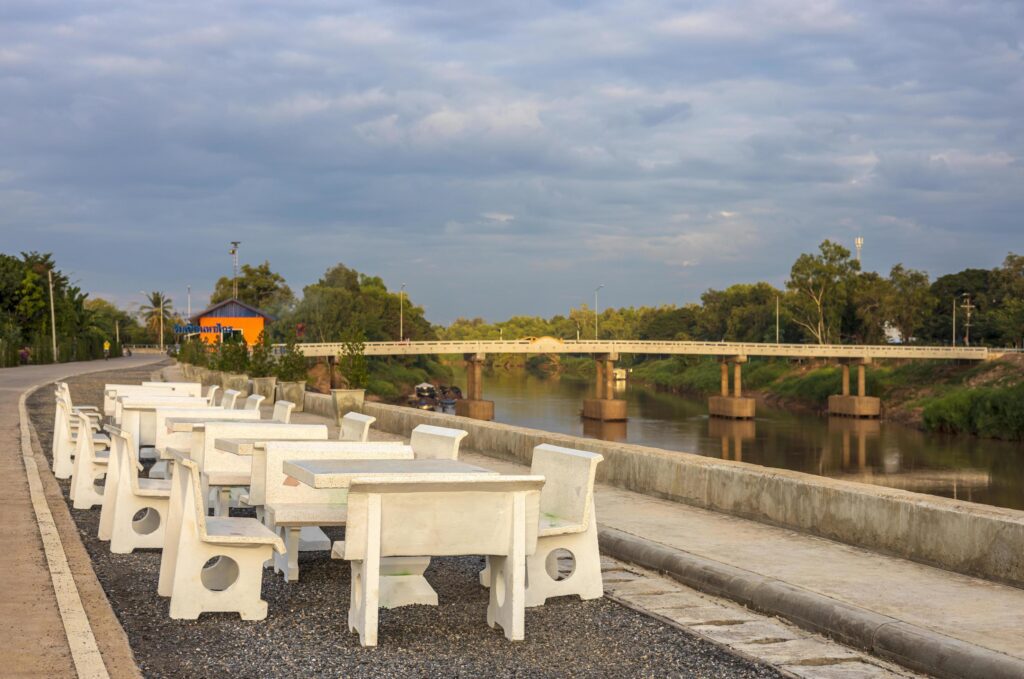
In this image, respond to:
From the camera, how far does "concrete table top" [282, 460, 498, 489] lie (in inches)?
246

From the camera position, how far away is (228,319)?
103312mm

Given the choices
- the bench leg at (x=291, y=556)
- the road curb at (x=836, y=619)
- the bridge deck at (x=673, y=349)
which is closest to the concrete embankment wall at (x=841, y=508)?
the road curb at (x=836, y=619)

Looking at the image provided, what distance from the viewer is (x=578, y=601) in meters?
7.04

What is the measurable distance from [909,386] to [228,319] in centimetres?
6691

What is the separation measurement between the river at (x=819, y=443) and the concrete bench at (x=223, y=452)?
40.2 m

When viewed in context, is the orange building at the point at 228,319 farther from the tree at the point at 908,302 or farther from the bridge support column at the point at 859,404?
the tree at the point at 908,302

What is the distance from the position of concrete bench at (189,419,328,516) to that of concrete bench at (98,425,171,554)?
0.40 meters

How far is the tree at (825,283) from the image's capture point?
131625 mm

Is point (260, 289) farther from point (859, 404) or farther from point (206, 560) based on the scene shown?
point (206, 560)

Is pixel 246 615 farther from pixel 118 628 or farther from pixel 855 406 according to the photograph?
pixel 855 406

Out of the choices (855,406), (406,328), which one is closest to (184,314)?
(406,328)

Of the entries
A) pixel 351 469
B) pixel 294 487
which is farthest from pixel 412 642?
pixel 294 487

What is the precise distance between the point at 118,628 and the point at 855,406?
325 feet

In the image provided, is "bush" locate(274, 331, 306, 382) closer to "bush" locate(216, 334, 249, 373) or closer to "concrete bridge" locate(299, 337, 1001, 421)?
"bush" locate(216, 334, 249, 373)
